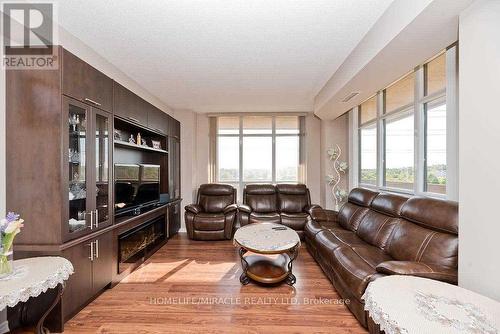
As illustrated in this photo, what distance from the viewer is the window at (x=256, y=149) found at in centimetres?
553

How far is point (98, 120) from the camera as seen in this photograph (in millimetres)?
2359

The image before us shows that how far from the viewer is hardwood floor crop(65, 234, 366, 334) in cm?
195

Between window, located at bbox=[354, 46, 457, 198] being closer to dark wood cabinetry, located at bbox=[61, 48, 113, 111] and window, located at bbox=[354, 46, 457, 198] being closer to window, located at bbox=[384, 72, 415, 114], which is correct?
window, located at bbox=[384, 72, 415, 114]

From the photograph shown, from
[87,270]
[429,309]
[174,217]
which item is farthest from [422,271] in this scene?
[174,217]

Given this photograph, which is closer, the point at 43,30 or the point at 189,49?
the point at 43,30

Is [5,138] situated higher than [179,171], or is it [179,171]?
[5,138]

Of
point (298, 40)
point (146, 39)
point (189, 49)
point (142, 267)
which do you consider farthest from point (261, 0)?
point (142, 267)

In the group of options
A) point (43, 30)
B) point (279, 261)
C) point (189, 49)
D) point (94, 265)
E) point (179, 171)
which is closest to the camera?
point (43, 30)

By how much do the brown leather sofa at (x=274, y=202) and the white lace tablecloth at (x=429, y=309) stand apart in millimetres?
3111

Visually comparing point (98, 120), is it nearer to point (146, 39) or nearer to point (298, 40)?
point (146, 39)

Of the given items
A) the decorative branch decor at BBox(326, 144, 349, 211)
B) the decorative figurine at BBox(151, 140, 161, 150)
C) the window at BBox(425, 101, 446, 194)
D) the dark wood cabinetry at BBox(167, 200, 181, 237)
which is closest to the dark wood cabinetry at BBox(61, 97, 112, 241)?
the decorative figurine at BBox(151, 140, 161, 150)

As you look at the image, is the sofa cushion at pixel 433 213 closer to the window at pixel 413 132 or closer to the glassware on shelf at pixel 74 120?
the window at pixel 413 132

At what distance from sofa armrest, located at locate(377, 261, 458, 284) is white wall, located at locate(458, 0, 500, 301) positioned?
14 cm

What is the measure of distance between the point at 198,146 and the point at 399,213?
13.9ft
